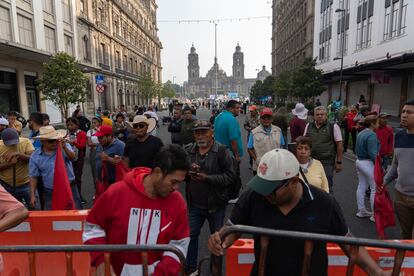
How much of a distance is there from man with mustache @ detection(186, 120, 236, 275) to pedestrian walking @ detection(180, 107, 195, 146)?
314 cm

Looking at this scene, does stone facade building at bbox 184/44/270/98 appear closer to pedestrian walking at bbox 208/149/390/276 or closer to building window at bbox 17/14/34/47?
A: building window at bbox 17/14/34/47

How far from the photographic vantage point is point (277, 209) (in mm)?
1762

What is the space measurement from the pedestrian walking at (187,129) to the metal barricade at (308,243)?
4641 mm

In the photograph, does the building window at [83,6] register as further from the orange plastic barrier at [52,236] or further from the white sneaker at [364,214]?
the white sneaker at [364,214]

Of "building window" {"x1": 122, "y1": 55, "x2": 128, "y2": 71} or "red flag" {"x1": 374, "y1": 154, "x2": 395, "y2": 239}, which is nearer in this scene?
"red flag" {"x1": 374, "y1": 154, "x2": 395, "y2": 239}

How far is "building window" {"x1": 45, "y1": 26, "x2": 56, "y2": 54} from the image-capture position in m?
23.4

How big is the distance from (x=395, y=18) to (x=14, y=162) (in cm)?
2630

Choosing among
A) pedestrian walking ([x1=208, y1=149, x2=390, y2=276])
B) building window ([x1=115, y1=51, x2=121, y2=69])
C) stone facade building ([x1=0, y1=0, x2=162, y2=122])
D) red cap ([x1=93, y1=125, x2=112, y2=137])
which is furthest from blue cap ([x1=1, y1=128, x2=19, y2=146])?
building window ([x1=115, y1=51, x2=121, y2=69])

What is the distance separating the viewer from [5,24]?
746 inches

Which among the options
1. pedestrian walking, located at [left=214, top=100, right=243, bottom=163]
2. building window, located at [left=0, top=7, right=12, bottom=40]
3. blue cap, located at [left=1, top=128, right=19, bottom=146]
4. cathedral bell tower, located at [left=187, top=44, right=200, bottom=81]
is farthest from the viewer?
cathedral bell tower, located at [left=187, top=44, right=200, bottom=81]

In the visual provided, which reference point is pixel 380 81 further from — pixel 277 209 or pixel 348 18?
pixel 277 209

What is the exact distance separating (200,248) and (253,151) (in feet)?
6.42

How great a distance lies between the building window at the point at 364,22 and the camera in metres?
25.8

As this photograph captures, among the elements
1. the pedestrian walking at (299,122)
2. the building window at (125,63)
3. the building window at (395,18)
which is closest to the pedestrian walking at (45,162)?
the pedestrian walking at (299,122)
